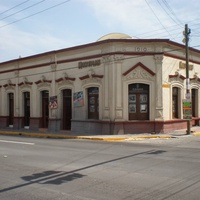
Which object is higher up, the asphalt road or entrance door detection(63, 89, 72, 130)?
entrance door detection(63, 89, 72, 130)

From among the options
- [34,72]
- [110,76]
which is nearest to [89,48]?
[110,76]

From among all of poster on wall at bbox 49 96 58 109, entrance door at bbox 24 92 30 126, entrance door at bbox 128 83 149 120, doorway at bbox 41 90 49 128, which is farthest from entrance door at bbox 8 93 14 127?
entrance door at bbox 128 83 149 120

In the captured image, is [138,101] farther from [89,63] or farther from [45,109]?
[45,109]

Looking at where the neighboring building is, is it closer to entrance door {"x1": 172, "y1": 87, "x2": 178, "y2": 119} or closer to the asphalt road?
entrance door {"x1": 172, "y1": 87, "x2": 178, "y2": 119}

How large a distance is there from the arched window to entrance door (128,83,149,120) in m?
2.39

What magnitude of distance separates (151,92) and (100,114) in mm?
3608

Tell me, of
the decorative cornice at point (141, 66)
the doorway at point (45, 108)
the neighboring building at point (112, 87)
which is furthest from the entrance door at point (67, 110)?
the decorative cornice at point (141, 66)

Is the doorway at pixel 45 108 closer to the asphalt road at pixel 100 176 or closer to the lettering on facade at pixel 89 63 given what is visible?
the lettering on facade at pixel 89 63

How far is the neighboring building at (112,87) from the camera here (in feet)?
66.0

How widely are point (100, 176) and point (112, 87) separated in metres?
12.4

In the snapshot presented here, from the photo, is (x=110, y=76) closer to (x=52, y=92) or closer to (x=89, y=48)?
(x=89, y=48)

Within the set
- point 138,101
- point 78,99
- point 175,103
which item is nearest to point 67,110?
point 78,99

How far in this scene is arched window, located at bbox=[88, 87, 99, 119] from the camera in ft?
70.7

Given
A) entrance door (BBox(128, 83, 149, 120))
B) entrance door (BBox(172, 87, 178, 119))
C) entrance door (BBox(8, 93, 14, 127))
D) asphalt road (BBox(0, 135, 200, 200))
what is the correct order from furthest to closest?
entrance door (BBox(8, 93, 14, 127))
entrance door (BBox(172, 87, 178, 119))
entrance door (BBox(128, 83, 149, 120))
asphalt road (BBox(0, 135, 200, 200))
